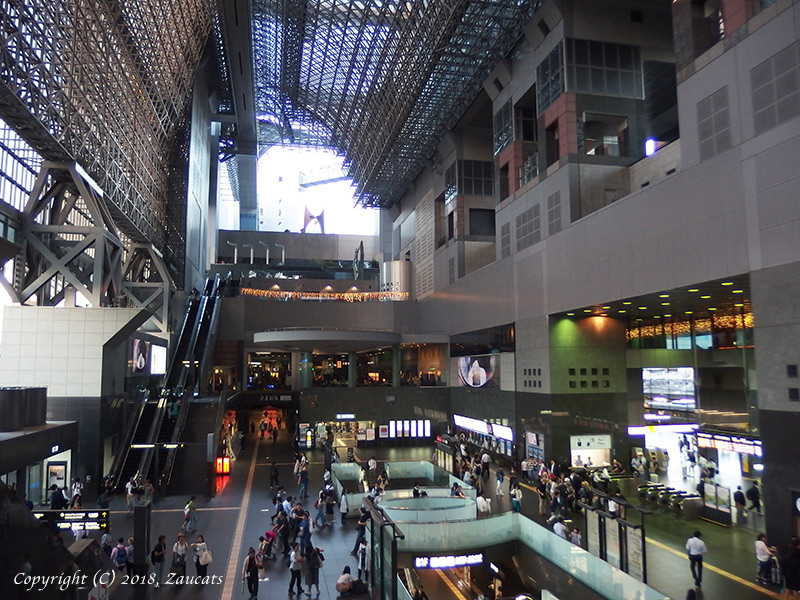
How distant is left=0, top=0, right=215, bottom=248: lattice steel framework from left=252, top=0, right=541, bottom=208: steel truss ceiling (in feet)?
25.4

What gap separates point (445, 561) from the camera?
15625 mm

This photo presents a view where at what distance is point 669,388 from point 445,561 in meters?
14.3

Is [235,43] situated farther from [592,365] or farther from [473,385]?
[592,365]

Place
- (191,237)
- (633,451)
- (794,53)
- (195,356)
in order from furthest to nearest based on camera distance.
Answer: (191,237) → (195,356) → (633,451) → (794,53)

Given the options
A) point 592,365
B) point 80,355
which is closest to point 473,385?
point 592,365

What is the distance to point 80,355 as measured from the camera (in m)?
23.1

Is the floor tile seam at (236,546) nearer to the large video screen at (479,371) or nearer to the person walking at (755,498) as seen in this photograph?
the large video screen at (479,371)

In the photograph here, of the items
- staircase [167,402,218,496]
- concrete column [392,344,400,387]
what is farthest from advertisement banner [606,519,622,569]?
concrete column [392,344,400,387]

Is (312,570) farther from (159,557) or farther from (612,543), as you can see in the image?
(612,543)

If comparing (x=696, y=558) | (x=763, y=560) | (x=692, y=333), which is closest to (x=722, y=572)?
(x=763, y=560)

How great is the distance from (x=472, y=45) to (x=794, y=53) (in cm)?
1740

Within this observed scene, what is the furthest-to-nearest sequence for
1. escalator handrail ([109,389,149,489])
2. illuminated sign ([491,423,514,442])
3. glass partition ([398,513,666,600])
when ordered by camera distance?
illuminated sign ([491,423,514,442])
escalator handrail ([109,389,149,489])
glass partition ([398,513,666,600])

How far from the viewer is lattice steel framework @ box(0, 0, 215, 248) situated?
18.2 m

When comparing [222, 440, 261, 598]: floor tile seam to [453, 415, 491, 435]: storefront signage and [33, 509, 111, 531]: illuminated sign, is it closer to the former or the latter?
[33, 509, 111, 531]: illuminated sign
